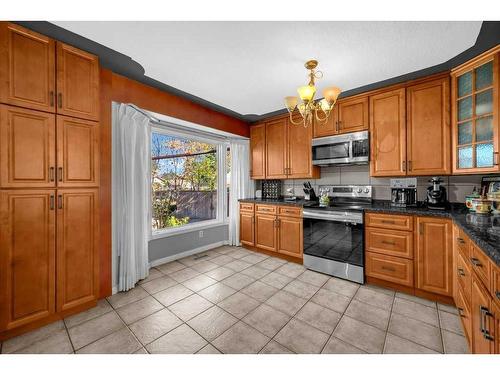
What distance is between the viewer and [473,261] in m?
1.26

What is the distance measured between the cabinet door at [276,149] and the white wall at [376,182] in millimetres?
448

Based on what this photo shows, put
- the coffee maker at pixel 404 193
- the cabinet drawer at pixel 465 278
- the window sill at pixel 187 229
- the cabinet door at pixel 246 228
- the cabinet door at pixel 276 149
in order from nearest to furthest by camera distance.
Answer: the cabinet drawer at pixel 465 278 → the coffee maker at pixel 404 193 → the window sill at pixel 187 229 → the cabinet door at pixel 276 149 → the cabinet door at pixel 246 228

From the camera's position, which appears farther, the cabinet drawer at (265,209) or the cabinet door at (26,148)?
the cabinet drawer at (265,209)

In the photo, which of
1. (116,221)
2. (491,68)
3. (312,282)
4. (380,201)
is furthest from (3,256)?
(491,68)

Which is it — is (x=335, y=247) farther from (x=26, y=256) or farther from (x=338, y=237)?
(x=26, y=256)

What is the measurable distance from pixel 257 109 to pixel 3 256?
317 centimetres

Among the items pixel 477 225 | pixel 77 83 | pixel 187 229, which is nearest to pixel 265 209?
pixel 187 229

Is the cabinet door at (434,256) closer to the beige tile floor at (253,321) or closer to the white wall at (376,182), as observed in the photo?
the beige tile floor at (253,321)

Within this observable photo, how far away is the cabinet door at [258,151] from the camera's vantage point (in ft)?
12.6

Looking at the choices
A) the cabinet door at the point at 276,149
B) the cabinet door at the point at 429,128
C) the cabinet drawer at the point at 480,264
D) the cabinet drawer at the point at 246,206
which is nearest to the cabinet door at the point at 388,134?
the cabinet door at the point at 429,128

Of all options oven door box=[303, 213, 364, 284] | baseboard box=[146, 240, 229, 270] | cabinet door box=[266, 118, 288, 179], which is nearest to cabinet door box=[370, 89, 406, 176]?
oven door box=[303, 213, 364, 284]

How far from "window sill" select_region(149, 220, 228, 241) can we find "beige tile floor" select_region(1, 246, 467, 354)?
673mm

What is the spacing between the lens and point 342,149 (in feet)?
9.55
